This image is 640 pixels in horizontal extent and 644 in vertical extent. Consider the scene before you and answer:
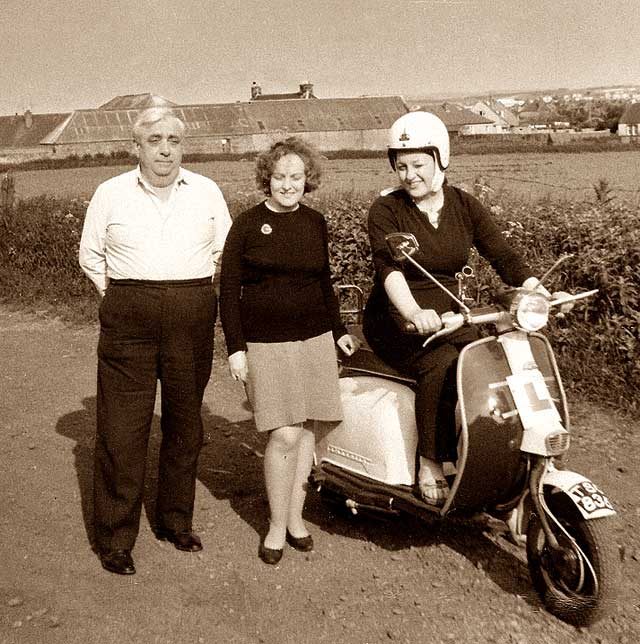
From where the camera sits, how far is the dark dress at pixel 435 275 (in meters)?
3.78

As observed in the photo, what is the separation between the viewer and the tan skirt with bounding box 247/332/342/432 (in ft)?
13.2

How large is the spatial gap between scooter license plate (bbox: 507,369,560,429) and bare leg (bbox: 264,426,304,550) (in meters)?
1.06

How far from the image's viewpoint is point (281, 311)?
158 inches

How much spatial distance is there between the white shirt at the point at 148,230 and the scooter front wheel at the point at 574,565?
188 cm

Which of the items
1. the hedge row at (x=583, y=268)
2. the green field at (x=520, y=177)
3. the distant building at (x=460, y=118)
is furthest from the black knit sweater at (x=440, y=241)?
the distant building at (x=460, y=118)

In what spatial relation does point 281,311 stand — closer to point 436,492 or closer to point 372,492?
point 372,492

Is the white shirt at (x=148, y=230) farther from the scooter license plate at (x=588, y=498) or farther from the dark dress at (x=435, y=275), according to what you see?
the scooter license plate at (x=588, y=498)

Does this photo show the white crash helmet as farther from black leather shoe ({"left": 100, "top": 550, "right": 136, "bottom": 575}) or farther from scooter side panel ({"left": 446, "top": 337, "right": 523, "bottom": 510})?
black leather shoe ({"left": 100, "top": 550, "right": 136, "bottom": 575})

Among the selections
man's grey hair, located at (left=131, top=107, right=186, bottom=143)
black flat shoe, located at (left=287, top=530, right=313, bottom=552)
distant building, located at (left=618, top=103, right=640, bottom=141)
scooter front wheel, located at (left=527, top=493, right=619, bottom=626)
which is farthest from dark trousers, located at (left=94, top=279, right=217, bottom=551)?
distant building, located at (left=618, top=103, right=640, bottom=141)

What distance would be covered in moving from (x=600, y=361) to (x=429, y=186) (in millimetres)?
2933

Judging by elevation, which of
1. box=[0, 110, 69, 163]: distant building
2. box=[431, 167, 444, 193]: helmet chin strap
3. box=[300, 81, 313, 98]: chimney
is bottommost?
box=[0, 110, 69, 163]: distant building

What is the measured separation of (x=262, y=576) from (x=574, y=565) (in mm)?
1419

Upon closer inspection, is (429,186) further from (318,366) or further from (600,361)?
(600,361)

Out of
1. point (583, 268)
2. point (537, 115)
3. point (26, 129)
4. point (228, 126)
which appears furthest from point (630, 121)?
point (583, 268)
